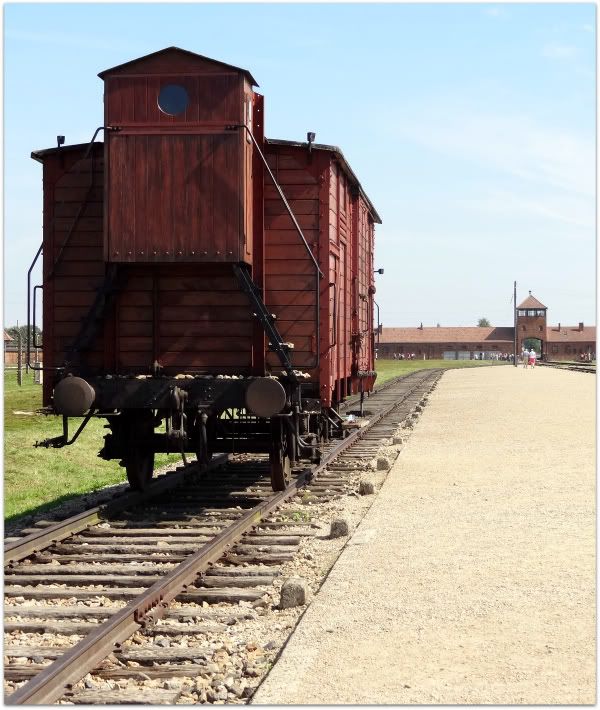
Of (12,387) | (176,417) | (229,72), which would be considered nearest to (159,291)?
(176,417)

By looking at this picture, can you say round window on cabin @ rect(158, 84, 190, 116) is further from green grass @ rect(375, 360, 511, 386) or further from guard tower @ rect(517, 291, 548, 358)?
guard tower @ rect(517, 291, 548, 358)

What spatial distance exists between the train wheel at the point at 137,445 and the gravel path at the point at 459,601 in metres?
2.66

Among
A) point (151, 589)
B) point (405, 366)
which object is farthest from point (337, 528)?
point (405, 366)

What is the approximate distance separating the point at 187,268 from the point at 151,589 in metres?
4.56

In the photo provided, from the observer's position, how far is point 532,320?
137750 millimetres

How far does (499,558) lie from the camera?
7.76m

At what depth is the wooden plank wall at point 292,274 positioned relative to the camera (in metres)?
10.5

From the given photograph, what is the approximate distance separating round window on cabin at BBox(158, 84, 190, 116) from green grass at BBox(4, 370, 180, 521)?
4703 millimetres

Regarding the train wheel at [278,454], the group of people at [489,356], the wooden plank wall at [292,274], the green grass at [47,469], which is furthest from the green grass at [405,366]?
the wooden plank wall at [292,274]

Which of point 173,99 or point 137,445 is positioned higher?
point 173,99

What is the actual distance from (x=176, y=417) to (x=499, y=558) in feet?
13.2

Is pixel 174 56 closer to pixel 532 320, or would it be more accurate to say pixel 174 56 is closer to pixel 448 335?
pixel 532 320

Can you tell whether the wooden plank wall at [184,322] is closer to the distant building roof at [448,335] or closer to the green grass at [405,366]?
the green grass at [405,366]

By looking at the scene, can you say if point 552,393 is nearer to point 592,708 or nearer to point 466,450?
point 466,450
